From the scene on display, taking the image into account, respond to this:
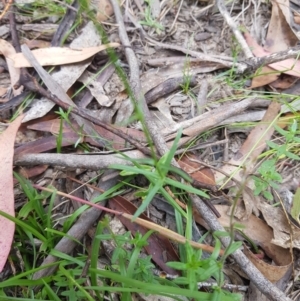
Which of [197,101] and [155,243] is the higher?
[197,101]

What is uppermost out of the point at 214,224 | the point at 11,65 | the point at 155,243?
the point at 11,65

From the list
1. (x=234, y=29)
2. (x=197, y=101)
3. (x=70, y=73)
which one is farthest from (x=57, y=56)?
(x=234, y=29)

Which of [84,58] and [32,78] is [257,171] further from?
[32,78]

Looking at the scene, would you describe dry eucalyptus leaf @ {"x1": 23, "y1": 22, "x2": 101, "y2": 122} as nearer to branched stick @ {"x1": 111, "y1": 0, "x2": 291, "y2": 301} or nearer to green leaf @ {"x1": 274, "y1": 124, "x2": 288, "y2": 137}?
branched stick @ {"x1": 111, "y1": 0, "x2": 291, "y2": 301}

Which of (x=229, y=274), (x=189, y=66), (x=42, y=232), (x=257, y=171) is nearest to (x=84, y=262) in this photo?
(x=42, y=232)

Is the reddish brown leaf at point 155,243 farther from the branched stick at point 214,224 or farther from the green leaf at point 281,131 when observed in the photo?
the green leaf at point 281,131

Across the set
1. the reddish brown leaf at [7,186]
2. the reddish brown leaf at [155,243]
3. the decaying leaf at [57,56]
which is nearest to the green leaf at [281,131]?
the reddish brown leaf at [155,243]

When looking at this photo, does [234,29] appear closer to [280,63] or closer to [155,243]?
[280,63]
